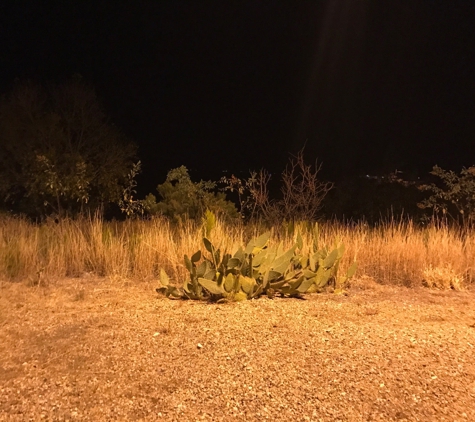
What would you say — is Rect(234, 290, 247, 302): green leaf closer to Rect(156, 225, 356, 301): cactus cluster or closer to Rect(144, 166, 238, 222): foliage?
Rect(156, 225, 356, 301): cactus cluster

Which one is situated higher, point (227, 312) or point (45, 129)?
point (45, 129)

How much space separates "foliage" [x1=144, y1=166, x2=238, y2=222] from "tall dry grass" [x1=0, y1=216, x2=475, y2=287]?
3.70 metres

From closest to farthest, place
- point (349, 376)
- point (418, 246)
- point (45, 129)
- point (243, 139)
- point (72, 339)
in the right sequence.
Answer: point (349, 376)
point (72, 339)
point (418, 246)
point (45, 129)
point (243, 139)

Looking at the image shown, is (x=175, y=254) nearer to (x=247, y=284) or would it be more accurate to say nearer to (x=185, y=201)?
(x=247, y=284)

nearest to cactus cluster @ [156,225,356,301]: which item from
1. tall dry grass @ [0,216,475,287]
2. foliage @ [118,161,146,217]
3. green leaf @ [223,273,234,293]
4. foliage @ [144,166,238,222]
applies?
green leaf @ [223,273,234,293]

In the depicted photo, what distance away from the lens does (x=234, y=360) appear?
3.85m

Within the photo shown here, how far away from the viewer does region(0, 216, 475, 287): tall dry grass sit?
22.4ft

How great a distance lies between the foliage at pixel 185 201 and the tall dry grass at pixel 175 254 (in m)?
3.70

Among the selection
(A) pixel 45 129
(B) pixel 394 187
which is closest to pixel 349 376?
(A) pixel 45 129

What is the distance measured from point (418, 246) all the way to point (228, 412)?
17.2ft

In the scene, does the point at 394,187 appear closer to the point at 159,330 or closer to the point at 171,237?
the point at 171,237

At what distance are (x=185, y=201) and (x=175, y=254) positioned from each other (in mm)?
5455

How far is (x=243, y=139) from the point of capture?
29266mm

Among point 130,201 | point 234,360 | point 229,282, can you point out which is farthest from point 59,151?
point 234,360
